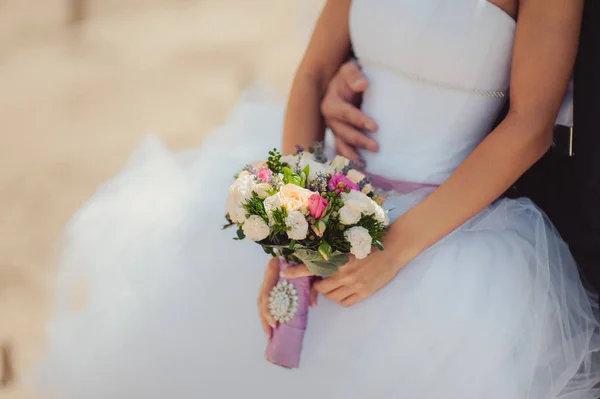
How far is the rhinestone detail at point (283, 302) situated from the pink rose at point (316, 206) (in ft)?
1.04

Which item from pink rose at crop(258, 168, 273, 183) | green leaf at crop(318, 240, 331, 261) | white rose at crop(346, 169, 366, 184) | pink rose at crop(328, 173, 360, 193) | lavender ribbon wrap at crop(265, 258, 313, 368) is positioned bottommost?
lavender ribbon wrap at crop(265, 258, 313, 368)

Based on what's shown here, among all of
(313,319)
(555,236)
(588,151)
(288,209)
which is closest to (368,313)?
(313,319)

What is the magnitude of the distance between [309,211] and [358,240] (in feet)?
0.36

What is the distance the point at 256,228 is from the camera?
4.03 feet

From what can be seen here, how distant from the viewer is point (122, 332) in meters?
1.60

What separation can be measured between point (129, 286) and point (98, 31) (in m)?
2.85

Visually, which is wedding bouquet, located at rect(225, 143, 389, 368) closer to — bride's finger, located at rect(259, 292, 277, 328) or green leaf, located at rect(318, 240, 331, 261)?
green leaf, located at rect(318, 240, 331, 261)

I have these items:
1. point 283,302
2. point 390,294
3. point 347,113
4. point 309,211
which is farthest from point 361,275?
point 347,113

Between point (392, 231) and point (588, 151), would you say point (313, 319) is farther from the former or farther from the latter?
point (588, 151)

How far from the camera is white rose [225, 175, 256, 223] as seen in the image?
127 cm

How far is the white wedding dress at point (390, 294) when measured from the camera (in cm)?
139

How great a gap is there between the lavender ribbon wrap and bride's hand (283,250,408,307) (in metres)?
0.04

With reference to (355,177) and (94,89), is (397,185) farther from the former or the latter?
(94,89)

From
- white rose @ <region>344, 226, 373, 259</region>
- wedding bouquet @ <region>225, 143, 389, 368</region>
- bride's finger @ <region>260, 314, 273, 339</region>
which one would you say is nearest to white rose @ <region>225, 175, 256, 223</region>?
wedding bouquet @ <region>225, 143, 389, 368</region>
